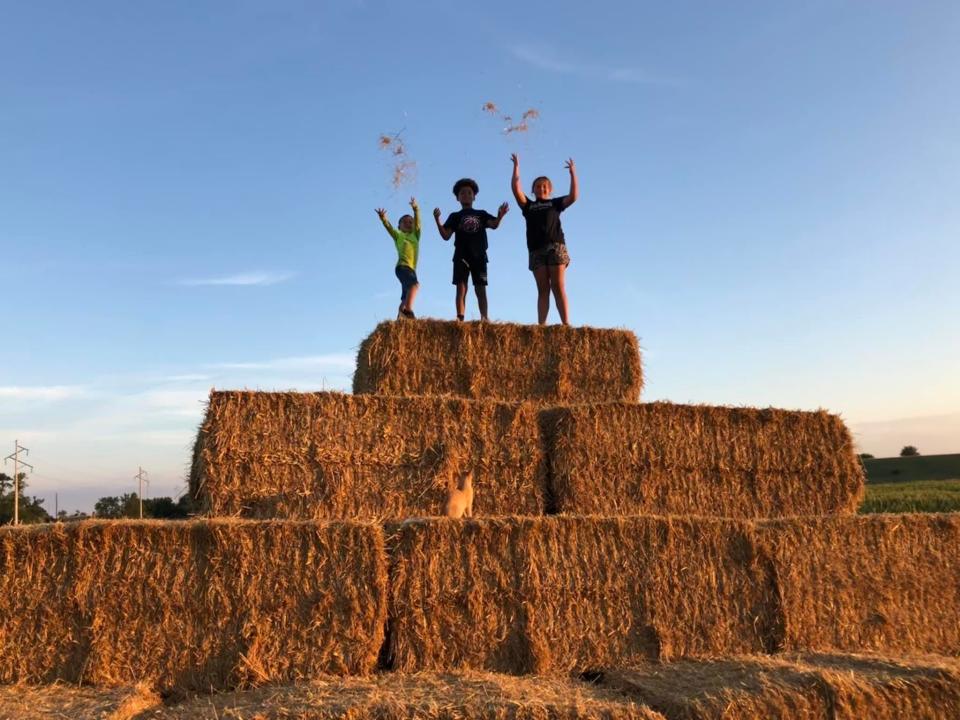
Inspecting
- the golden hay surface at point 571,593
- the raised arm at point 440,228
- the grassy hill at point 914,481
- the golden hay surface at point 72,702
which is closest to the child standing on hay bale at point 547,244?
the raised arm at point 440,228

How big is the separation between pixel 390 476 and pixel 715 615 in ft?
8.29

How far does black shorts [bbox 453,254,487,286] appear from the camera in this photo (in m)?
7.93

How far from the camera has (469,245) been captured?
26.0 ft

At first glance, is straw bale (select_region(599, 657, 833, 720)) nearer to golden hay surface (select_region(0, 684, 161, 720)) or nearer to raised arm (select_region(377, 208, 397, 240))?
golden hay surface (select_region(0, 684, 161, 720))

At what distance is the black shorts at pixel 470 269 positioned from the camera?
793cm

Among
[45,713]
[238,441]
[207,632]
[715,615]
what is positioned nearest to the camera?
[45,713]

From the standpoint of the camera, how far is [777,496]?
6.34 m

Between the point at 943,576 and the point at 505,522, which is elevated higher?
the point at 505,522

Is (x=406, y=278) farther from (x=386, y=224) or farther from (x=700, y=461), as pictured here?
(x=700, y=461)

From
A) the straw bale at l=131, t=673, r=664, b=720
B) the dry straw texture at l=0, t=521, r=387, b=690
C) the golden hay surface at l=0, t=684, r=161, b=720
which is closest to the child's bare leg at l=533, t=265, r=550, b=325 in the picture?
the dry straw texture at l=0, t=521, r=387, b=690

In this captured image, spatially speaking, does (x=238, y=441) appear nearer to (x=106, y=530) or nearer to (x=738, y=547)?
(x=106, y=530)

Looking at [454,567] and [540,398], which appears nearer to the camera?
[454,567]

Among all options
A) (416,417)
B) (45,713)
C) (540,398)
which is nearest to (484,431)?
(416,417)

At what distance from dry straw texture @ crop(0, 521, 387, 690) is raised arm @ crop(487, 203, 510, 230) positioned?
4.57 m
